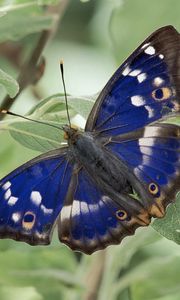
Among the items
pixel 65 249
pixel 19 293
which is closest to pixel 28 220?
pixel 65 249

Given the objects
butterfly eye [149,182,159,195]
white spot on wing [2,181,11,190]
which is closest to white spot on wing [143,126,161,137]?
butterfly eye [149,182,159,195]

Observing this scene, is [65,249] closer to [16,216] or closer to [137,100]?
[16,216]

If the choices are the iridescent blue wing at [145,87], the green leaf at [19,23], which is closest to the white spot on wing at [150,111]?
the iridescent blue wing at [145,87]

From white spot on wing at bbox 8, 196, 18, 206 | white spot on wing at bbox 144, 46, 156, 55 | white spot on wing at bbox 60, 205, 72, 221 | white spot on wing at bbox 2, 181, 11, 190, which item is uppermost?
white spot on wing at bbox 144, 46, 156, 55

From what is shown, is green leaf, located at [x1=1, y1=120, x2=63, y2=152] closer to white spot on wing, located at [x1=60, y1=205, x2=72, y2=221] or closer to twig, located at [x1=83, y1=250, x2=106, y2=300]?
white spot on wing, located at [x1=60, y1=205, x2=72, y2=221]

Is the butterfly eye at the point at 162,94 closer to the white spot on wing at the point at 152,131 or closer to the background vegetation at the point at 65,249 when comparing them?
the white spot on wing at the point at 152,131

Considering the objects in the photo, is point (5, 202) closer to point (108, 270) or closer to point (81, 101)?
point (81, 101)

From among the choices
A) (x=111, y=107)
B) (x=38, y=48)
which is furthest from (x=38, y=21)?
(x=111, y=107)
